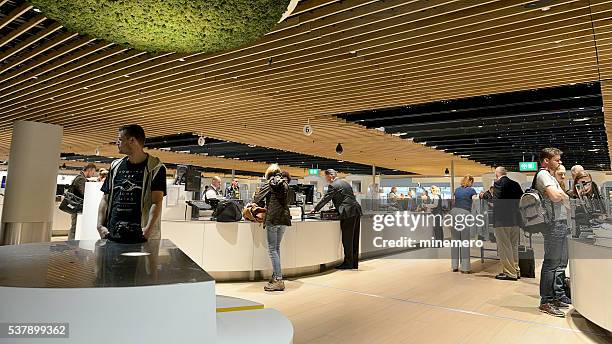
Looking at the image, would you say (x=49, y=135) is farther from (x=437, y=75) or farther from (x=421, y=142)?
(x=421, y=142)

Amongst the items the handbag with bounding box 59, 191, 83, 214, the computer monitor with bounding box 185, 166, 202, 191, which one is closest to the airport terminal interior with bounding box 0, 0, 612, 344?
the handbag with bounding box 59, 191, 83, 214

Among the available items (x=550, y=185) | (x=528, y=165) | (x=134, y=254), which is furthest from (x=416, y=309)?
(x=528, y=165)

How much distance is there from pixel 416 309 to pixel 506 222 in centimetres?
274

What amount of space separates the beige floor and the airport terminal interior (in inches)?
1.5

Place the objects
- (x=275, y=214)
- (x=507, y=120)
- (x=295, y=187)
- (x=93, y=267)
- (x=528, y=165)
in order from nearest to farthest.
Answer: (x=93, y=267) → (x=275, y=214) → (x=295, y=187) → (x=507, y=120) → (x=528, y=165)

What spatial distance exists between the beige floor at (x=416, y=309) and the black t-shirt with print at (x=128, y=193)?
66.1 inches

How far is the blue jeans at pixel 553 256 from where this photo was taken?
4.13 m

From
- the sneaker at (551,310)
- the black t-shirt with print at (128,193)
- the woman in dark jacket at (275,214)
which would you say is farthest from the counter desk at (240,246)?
the sneaker at (551,310)

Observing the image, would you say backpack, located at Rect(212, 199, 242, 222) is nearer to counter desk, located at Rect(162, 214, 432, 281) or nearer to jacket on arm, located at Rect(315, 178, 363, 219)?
counter desk, located at Rect(162, 214, 432, 281)

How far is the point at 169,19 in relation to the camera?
239 centimetres

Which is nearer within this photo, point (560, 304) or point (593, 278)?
point (593, 278)

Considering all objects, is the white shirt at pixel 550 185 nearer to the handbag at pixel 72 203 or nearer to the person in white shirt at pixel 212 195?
the person in white shirt at pixel 212 195

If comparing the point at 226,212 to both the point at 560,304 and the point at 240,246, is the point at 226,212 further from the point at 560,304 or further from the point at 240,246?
the point at 560,304

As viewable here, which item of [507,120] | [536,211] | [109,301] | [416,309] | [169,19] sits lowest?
[416,309]
